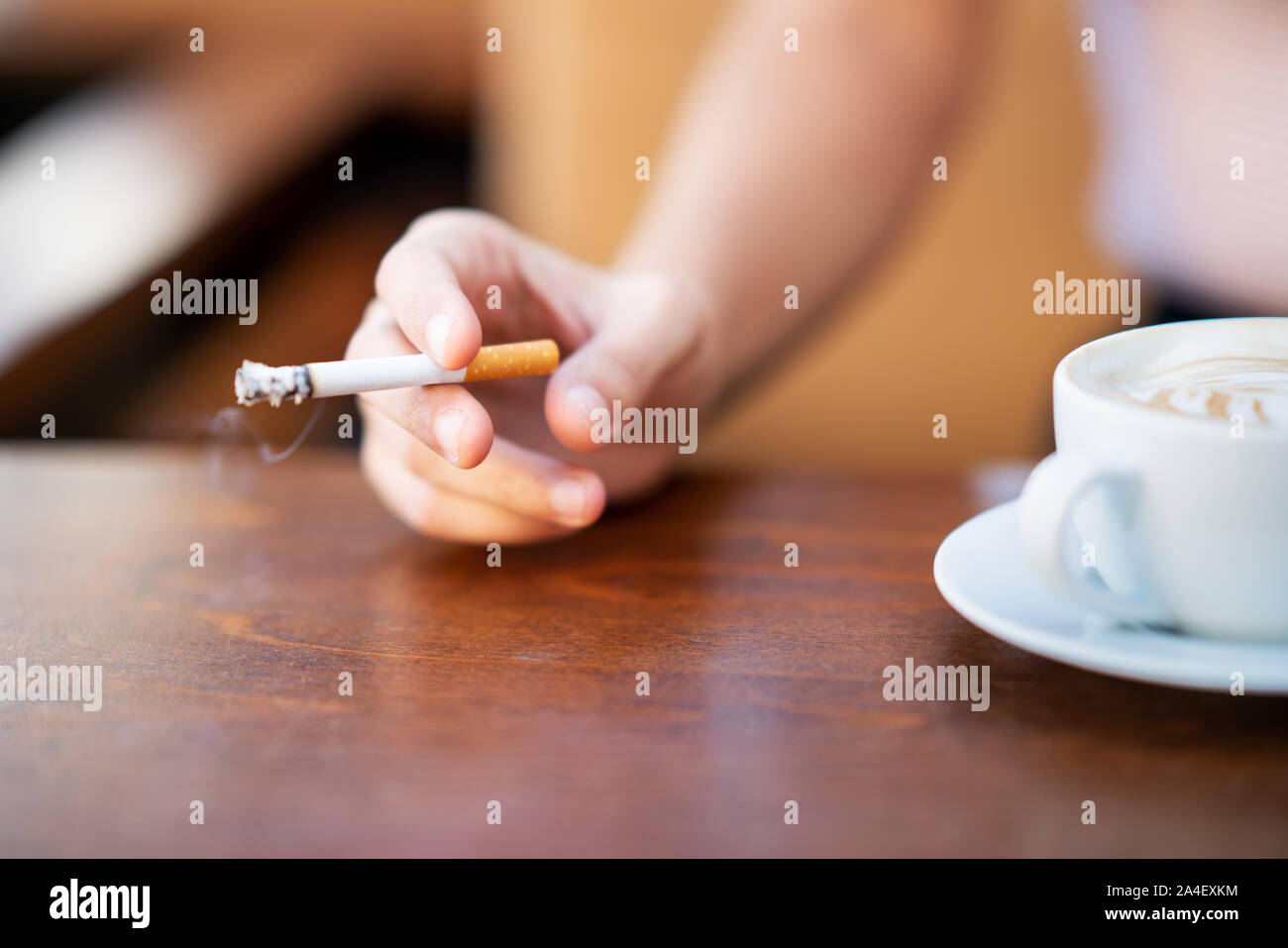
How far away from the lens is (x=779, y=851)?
37cm

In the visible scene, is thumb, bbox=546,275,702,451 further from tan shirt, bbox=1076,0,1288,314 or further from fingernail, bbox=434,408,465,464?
tan shirt, bbox=1076,0,1288,314

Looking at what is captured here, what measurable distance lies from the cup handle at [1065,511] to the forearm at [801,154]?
49 cm

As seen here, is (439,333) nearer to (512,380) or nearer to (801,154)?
(512,380)

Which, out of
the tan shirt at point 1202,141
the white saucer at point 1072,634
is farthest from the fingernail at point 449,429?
the tan shirt at point 1202,141

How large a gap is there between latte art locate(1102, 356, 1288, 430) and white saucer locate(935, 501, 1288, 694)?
89mm

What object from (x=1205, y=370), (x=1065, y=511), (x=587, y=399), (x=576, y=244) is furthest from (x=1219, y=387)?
(x=576, y=244)

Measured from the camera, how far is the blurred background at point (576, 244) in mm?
1526

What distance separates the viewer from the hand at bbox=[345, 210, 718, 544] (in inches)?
21.6

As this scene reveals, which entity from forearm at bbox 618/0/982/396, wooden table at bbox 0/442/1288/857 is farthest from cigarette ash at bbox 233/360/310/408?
forearm at bbox 618/0/982/396

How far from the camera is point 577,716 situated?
1.54 feet

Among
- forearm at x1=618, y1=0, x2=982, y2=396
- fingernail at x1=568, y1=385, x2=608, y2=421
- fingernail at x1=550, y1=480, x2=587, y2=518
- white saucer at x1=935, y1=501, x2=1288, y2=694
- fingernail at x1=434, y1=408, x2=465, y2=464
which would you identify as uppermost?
forearm at x1=618, y1=0, x2=982, y2=396

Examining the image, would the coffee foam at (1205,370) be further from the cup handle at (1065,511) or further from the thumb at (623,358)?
the thumb at (623,358)
